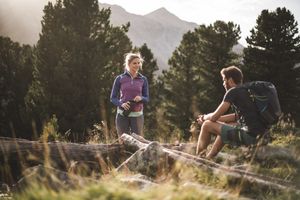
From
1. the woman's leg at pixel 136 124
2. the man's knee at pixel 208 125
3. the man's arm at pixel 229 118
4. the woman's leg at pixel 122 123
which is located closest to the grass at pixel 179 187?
the man's knee at pixel 208 125

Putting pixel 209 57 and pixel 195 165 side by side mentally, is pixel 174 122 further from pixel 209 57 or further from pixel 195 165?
pixel 195 165

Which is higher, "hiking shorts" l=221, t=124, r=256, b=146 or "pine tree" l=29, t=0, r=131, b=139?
"pine tree" l=29, t=0, r=131, b=139

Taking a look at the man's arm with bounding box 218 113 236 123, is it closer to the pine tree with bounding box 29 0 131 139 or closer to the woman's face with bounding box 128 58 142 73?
the woman's face with bounding box 128 58 142 73

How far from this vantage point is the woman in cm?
752

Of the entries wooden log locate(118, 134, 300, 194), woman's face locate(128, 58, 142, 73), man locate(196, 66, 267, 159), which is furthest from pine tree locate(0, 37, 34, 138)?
wooden log locate(118, 134, 300, 194)

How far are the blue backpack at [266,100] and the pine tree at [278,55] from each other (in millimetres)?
20736

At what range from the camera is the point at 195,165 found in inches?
191

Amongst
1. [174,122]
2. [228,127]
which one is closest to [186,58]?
[174,122]

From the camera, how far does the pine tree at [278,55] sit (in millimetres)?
25891

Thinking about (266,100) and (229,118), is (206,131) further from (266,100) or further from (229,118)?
(266,100)

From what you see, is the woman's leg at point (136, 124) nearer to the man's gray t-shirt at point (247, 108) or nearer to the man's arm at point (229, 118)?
the man's arm at point (229, 118)

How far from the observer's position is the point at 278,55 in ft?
85.8

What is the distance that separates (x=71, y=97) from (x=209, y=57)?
→ 44.8 feet

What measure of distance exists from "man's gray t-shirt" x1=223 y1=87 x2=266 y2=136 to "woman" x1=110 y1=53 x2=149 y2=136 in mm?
2013
